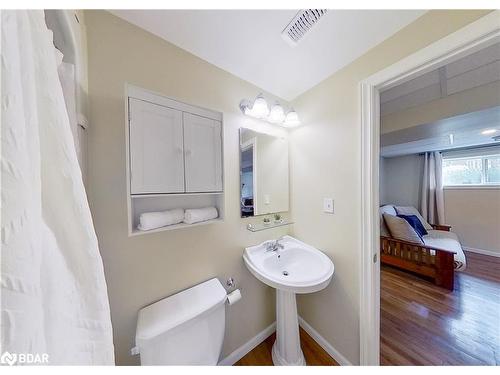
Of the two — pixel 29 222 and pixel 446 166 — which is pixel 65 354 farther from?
pixel 446 166

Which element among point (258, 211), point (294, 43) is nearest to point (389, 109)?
point (294, 43)

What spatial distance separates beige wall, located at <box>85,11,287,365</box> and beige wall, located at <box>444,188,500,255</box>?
15.2 feet

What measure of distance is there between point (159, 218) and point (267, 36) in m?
1.11

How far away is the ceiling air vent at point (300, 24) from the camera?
81cm

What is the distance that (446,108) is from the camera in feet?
4.93

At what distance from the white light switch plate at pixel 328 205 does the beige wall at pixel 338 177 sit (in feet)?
0.11

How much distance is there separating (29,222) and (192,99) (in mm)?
937

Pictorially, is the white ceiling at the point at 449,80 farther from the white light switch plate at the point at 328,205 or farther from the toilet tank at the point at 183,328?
the toilet tank at the point at 183,328

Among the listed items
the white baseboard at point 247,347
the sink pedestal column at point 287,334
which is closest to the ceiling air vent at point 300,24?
the sink pedestal column at point 287,334

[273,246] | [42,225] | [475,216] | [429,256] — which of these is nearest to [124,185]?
[42,225]

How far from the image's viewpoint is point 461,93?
1.42m

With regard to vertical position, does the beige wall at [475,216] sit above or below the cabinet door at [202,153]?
below

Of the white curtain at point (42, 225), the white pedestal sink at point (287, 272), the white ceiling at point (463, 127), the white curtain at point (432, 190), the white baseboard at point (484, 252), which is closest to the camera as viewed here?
the white curtain at point (42, 225)

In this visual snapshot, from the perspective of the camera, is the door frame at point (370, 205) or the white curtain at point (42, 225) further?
the door frame at point (370, 205)
